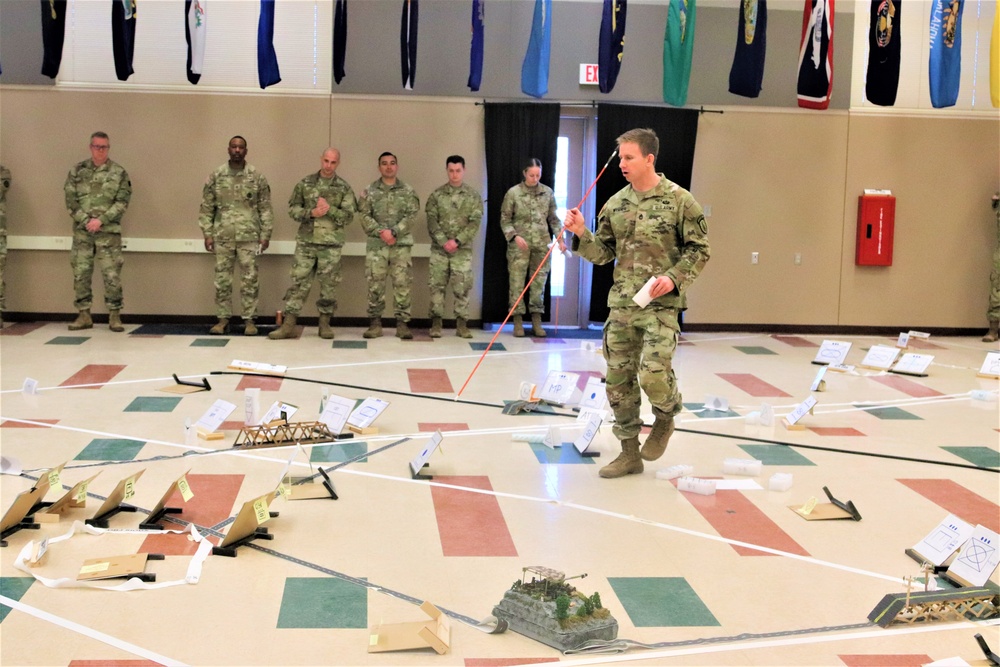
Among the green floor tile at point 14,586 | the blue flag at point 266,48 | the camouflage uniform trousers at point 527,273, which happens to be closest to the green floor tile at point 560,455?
the green floor tile at point 14,586

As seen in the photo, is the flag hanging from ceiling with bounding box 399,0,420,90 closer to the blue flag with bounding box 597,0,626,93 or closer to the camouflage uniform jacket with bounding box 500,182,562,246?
the camouflage uniform jacket with bounding box 500,182,562,246

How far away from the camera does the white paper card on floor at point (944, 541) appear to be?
424 centimetres

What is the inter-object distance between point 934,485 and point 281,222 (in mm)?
7676

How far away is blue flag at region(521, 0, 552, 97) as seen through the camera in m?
10.4

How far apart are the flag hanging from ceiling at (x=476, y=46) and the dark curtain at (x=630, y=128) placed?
5.15ft

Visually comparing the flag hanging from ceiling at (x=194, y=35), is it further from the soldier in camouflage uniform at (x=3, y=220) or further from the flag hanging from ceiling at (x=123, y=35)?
the soldier in camouflage uniform at (x=3, y=220)

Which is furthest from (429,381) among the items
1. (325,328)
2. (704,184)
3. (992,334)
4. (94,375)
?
(992,334)

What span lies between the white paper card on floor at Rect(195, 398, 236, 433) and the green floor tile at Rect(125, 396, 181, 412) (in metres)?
0.85

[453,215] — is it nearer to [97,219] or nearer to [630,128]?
[630,128]

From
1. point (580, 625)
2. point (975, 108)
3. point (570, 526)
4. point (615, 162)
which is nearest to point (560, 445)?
point (570, 526)

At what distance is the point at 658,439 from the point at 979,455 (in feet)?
7.16

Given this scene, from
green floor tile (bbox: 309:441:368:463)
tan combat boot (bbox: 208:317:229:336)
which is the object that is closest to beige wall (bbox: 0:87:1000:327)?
tan combat boot (bbox: 208:317:229:336)

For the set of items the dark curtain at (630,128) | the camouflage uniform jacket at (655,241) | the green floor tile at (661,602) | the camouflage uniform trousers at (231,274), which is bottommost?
the green floor tile at (661,602)

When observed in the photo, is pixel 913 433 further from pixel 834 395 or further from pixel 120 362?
pixel 120 362
